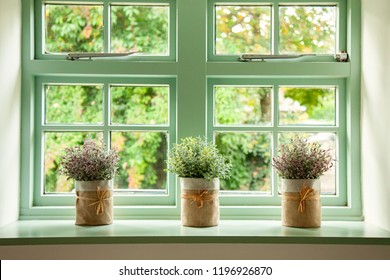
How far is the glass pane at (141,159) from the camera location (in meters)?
2.92

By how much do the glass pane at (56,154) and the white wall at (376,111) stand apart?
4.36ft

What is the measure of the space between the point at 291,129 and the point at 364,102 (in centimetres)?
38

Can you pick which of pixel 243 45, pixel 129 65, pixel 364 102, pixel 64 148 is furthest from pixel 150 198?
pixel 364 102

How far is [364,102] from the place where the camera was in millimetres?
2789

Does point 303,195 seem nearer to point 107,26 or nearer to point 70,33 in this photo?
point 107,26

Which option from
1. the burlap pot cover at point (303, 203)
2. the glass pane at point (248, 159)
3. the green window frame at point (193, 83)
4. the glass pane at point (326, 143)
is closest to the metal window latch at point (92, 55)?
the green window frame at point (193, 83)

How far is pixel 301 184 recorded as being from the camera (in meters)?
2.60

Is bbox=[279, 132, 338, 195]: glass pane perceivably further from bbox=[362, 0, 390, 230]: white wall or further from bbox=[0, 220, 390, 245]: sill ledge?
bbox=[0, 220, 390, 245]: sill ledge

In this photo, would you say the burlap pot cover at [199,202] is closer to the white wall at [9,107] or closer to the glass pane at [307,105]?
the glass pane at [307,105]

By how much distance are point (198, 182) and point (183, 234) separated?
0.29 metres

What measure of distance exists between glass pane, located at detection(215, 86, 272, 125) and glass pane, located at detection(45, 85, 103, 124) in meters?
0.61

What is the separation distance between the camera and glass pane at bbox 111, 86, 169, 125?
294 cm

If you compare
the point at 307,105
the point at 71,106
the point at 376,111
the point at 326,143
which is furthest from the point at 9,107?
the point at 376,111
